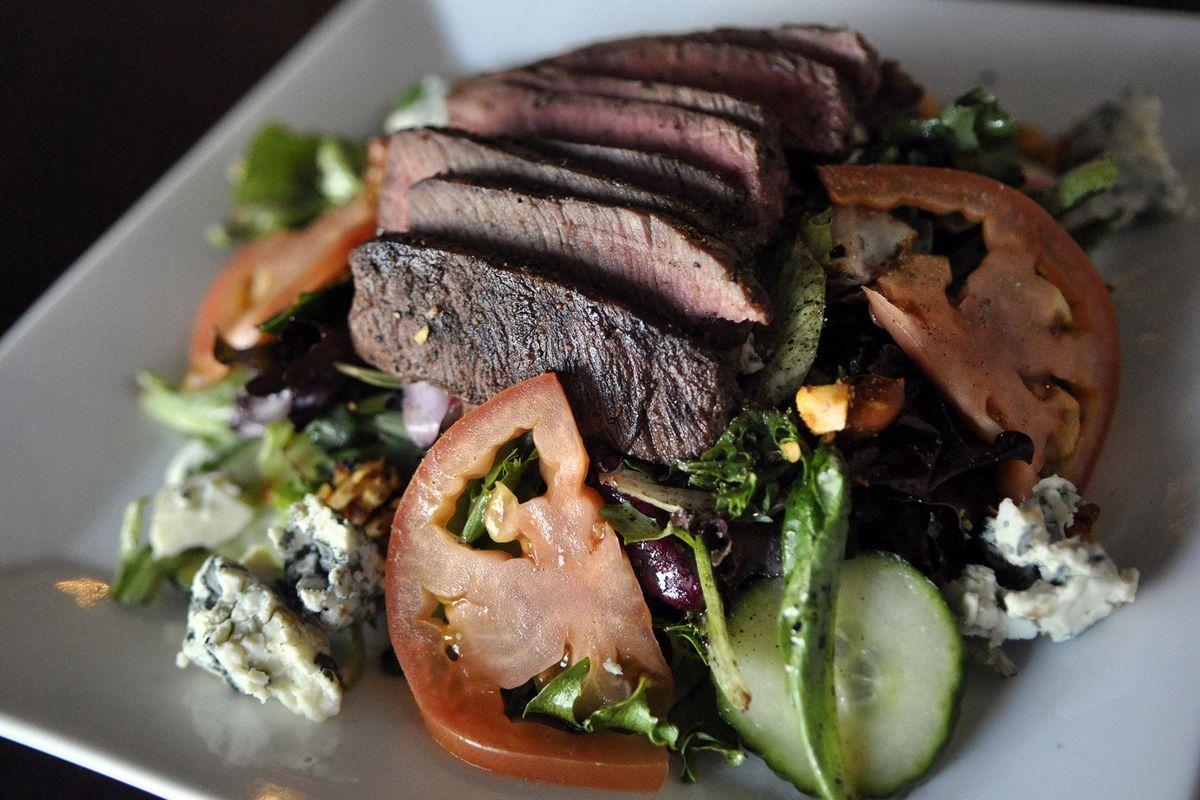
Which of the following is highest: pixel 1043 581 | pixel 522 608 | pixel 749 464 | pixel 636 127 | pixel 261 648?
pixel 636 127

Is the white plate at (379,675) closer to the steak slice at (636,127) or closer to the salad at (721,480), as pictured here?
the salad at (721,480)

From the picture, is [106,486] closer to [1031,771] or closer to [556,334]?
[556,334]

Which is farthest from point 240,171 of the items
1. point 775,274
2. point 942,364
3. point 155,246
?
point 942,364

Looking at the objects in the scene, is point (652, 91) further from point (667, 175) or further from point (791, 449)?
point (791, 449)

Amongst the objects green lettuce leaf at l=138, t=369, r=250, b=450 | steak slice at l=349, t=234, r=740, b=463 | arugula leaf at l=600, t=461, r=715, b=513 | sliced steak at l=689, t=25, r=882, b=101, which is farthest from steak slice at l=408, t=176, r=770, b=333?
green lettuce leaf at l=138, t=369, r=250, b=450

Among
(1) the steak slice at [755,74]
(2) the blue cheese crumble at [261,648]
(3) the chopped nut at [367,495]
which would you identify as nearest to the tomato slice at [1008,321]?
(1) the steak slice at [755,74]

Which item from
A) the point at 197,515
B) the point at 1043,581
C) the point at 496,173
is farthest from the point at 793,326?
the point at 197,515

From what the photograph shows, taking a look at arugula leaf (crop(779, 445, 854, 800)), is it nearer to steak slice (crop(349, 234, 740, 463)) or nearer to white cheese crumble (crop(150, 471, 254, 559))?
steak slice (crop(349, 234, 740, 463))

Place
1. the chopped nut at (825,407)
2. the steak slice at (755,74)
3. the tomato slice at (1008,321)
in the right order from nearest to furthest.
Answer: the chopped nut at (825,407)
the tomato slice at (1008,321)
the steak slice at (755,74)
